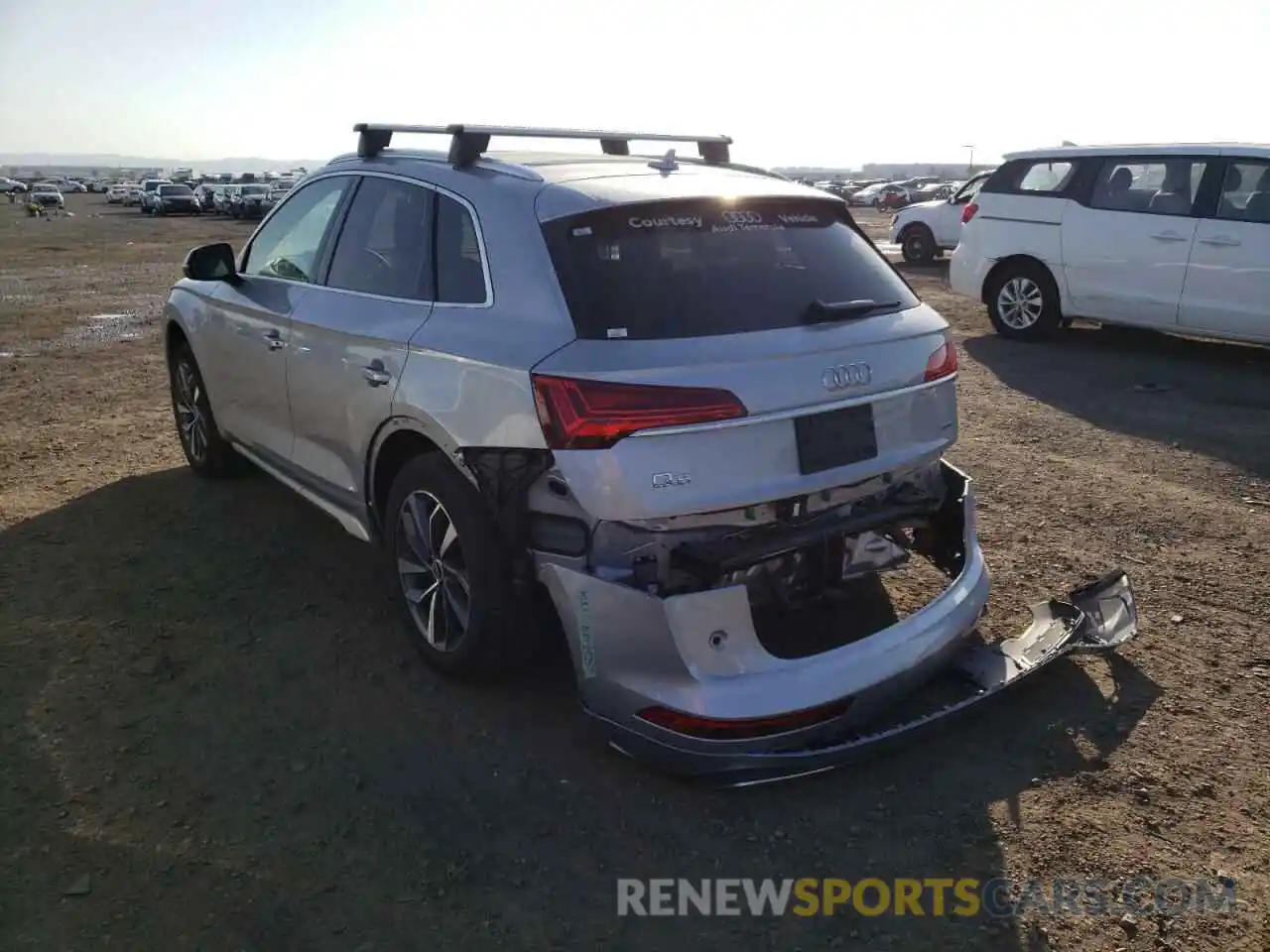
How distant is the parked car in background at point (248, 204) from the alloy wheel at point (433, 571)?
42.4 m

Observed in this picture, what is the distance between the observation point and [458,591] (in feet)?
11.6

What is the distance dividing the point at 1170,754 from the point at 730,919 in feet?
5.26

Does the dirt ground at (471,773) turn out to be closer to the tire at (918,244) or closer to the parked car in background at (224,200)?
the tire at (918,244)

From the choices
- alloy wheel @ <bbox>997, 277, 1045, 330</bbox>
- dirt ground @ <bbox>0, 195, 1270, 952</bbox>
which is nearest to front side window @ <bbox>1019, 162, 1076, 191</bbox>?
alloy wheel @ <bbox>997, 277, 1045, 330</bbox>

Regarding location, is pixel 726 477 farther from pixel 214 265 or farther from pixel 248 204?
pixel 248 204

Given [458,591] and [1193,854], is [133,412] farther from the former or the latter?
[1193,854]

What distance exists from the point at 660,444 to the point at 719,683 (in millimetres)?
689

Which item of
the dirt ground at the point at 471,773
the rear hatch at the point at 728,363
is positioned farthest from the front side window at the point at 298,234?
the rear hatch at the point at 728,363

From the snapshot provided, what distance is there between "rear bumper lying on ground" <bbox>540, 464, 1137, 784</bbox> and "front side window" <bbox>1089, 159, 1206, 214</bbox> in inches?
289

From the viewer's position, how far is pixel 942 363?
3.54 m

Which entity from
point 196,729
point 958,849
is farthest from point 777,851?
point 196,729

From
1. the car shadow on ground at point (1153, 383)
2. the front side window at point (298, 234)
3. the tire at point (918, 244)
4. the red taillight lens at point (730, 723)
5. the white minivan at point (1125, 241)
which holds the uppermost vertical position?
the front side window at point (298, 234)

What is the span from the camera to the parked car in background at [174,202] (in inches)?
1909

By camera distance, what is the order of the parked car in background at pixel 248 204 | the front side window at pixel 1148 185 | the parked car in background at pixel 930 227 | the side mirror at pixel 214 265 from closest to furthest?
the side mirror at pixel 214 265
the front side window at pixel 1148 185
the parked car in background at pixel 930 227
the parked car in background at pixel 248 204
